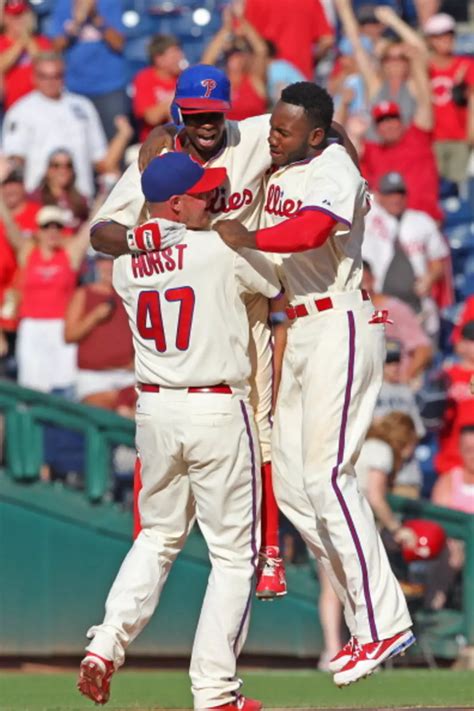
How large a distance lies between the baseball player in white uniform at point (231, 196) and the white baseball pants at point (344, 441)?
0.23 metres

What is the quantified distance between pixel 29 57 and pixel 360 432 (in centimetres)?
771

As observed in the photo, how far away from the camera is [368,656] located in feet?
22.4

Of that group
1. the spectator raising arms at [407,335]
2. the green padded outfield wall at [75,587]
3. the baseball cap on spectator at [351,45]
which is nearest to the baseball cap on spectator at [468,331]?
the spectator raising arms at [407,335]

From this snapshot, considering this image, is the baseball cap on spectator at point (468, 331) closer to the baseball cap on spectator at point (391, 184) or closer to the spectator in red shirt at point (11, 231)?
the baseball cap on spectator at point (391, 184)

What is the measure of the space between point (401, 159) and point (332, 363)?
6304 mm

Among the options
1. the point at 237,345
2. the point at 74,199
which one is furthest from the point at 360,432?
the point at 74,199

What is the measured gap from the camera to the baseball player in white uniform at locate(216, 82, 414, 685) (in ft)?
22.4

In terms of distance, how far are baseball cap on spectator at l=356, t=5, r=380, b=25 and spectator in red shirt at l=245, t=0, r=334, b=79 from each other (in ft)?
1.15

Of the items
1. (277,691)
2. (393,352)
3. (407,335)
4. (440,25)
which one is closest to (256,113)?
(440,25)

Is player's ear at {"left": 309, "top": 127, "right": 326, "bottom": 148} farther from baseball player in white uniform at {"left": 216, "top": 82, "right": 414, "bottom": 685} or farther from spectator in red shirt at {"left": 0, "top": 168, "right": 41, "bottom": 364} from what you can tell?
spectator in red shirt at {"left": 0, "top": 168, "right": 41, "bottom": 364}

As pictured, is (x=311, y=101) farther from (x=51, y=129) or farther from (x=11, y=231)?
(x=51, y=129)

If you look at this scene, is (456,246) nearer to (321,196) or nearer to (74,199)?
(74,199)

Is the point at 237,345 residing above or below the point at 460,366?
above

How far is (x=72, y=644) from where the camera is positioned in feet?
36.2
